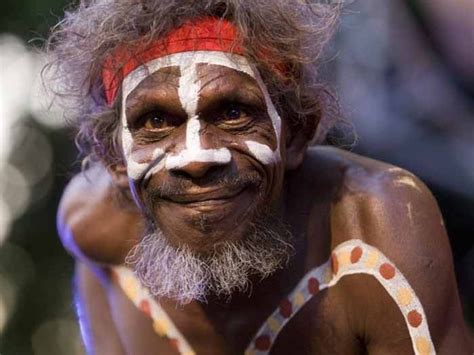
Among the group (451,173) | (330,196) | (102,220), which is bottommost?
(451,173)

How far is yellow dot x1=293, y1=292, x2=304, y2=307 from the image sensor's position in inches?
79.0

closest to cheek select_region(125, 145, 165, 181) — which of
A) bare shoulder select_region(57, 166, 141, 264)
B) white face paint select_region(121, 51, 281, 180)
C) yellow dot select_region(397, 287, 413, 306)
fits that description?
white face paint select_region(121, 51, 281, 180)

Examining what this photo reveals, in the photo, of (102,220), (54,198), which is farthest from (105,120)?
(54,198)

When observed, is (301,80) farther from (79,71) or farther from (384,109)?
(384,109)

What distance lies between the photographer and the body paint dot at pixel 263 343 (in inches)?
80.2

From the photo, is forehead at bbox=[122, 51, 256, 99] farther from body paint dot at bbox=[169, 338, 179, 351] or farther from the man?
body paint dot at bbox=[169, 338, 179, 351]

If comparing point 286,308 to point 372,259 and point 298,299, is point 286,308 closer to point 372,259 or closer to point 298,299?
point 298,299

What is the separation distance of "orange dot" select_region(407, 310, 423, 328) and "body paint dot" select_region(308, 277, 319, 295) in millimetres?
188

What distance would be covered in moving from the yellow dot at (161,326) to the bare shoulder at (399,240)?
0.38 meters

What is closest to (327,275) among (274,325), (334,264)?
(334,264)

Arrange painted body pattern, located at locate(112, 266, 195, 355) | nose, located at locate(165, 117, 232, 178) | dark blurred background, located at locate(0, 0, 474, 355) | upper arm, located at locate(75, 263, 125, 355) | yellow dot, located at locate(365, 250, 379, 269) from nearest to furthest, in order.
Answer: nose, located at locate(165, 117, 232, 178)
yellow dot, located at locate(365, 250, 379, 269)
painted body pattern, located at locate(112, 266, 195, 355)
upper arm, located at locate(75, 263, 125, 355)
dark blurred background, located at locate(0, 0, 474, 355)

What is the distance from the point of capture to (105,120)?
6.91ft

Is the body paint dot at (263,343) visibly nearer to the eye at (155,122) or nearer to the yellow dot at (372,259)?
the yellow dot at (372,259)

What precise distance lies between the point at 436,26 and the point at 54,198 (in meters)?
2.31
